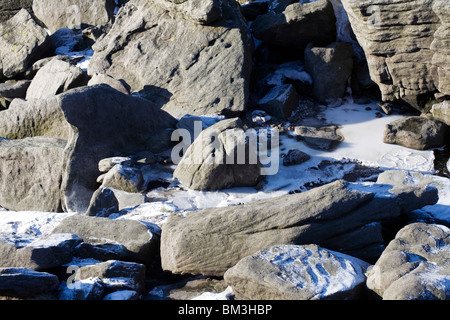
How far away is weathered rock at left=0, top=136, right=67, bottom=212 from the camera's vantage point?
24.0 feet

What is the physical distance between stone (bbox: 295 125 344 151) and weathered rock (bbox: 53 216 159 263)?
3458mm

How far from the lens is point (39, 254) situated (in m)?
4.54

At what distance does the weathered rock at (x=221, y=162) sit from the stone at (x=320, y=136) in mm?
1331

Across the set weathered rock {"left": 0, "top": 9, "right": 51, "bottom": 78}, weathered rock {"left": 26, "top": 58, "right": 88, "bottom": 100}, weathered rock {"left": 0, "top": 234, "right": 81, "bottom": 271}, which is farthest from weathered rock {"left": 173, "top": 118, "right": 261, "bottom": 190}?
weathered rock {"left": 0, "top": 9, "right": 51, "bottom": 78}

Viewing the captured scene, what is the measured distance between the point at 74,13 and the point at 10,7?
5.16 ft

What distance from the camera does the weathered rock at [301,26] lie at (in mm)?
9516

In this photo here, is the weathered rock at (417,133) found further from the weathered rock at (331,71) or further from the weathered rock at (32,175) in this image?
the weathered rock at (32,175)

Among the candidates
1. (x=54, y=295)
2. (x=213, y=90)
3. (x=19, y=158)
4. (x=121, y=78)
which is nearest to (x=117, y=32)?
(x=121, y=78)

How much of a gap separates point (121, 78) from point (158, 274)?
18.3 ft

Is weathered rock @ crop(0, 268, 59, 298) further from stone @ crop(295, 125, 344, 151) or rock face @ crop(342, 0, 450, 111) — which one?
rock face @ crop(342, 0, 450, 111)

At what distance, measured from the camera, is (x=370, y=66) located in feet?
28.6

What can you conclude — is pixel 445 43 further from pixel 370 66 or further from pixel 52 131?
pixel 52 131

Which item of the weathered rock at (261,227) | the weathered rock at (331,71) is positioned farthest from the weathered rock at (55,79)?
the weathered rock at (261,227)

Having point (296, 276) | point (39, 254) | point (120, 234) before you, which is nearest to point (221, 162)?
point (120, 234)
